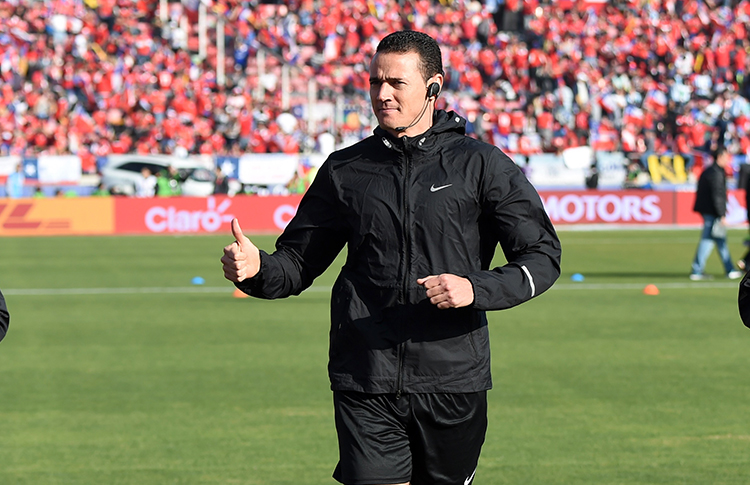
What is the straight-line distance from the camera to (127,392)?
9438 mm

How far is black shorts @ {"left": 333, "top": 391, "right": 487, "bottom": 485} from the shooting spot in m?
3.96

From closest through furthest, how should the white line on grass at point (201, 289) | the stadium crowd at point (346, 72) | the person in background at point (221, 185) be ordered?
the white line on grass at point (201, 289) < the person in background at point (221, 185) < the stadium crowd at point (346, 72)

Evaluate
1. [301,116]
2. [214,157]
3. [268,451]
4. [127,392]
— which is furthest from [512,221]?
[301,116]

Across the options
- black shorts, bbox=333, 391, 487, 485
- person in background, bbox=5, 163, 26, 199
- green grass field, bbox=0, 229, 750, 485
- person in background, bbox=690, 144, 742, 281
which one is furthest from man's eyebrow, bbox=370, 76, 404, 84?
person in background, bbox=5, 163, 26, 199

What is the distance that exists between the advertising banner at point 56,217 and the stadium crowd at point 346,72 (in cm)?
519

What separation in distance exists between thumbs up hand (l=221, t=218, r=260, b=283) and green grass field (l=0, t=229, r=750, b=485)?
3.00 meters

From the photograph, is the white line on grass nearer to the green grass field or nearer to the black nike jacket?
the green grass field

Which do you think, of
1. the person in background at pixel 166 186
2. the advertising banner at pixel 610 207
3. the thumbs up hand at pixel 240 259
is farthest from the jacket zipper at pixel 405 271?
the person in background at pixel 166 186

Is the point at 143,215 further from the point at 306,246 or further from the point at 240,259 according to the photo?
the point at 240,259

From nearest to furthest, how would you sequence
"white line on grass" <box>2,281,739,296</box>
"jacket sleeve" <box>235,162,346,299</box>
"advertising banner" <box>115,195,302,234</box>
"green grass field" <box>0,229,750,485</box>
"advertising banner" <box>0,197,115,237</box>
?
"jacket sleeve" <box>235,162,346,299</box>
"green grass field" <box>0,229,750,485</box>
"white line on grass" <box>2,281,739,296</box>
"advertising banner" <box>0,197,115,237</box>
"advertising banner" <box>115,195,302,234</box>

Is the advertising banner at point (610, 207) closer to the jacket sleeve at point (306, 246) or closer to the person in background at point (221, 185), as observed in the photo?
the person in background at point (221, 185)

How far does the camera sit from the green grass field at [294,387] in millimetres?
7137

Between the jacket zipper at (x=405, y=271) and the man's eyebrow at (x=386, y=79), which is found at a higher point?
the man's eyebrow at (x=386, y=79)

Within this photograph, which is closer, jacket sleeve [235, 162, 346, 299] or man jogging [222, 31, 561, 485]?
man jogging [222, 31, 561, 485]
